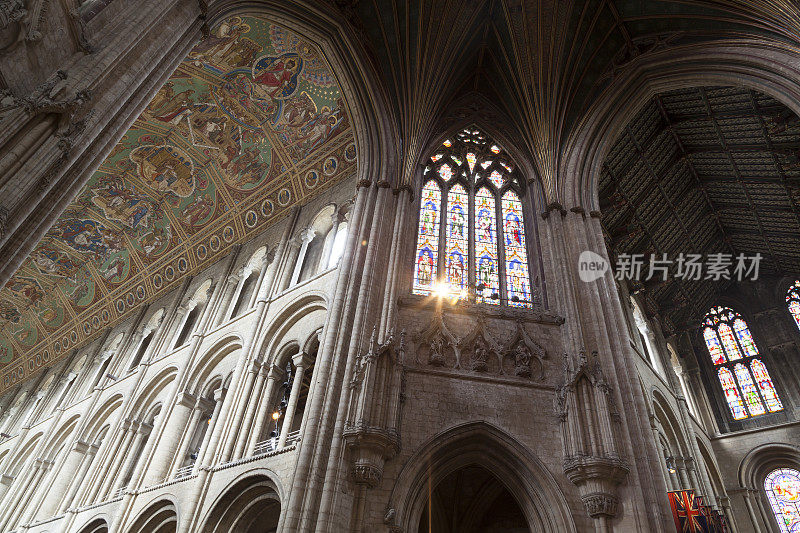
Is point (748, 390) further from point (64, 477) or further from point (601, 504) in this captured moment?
point (64, 477)

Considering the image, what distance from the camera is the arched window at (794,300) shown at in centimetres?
1946

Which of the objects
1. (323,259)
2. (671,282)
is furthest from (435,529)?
(671,282)

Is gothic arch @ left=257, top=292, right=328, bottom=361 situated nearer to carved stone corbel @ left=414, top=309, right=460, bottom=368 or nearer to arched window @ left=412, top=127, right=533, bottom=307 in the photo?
arched window @ left=412, top=127, right=533, bottom=307

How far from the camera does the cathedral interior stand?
8305 millimetres

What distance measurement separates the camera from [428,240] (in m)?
12.7

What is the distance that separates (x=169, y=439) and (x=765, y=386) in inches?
786

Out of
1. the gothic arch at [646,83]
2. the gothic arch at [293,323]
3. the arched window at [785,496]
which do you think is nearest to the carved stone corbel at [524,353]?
the gothic arch at [646,83]

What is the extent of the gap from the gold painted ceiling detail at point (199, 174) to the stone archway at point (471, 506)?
9.08 metres

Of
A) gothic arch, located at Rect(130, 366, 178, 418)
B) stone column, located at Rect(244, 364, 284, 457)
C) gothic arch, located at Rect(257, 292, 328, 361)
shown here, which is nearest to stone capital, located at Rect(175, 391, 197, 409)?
gothic arch, located at Rect(130, 366, 178, 418)

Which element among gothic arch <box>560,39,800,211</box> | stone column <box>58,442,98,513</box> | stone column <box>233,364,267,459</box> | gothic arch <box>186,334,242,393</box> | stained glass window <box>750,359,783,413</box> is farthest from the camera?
stained glass window <box>750,359,783,413</box>

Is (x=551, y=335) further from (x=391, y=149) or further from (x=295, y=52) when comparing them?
(x=295, y=52)

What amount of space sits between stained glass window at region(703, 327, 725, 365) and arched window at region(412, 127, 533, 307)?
1236 centimetres

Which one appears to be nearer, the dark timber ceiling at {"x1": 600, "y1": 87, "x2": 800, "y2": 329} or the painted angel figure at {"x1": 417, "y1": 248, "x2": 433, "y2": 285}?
the painted angel figure at {"x1": 417, "y1": 248, "x2": 433, "y2": 285}

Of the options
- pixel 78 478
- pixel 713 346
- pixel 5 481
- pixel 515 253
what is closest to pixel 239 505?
pixel 515 253
